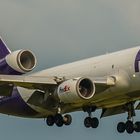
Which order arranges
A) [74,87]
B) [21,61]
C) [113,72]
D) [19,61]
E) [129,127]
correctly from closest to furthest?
1. [74,87]
2. [113,72]
3. [19,61]
4. [21,61]
5. [129,127]

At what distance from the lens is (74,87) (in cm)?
4997

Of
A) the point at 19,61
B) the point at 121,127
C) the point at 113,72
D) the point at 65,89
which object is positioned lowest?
the point at 121,127

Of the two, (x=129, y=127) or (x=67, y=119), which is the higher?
(x=67, y=119)

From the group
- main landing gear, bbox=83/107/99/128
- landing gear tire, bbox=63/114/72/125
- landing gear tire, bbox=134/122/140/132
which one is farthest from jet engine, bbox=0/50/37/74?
landing gear tire, bbox=134/122/140/132

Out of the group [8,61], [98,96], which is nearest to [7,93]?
[8,61]

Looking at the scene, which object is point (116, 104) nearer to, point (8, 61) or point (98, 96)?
point (98, 96)

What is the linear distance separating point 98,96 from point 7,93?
5.22 metres

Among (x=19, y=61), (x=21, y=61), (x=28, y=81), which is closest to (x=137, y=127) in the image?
(x=28, y=81)

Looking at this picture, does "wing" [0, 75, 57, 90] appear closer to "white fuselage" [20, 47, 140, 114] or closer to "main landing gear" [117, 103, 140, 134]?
"white fuselage" [20, 47, 140, 114]

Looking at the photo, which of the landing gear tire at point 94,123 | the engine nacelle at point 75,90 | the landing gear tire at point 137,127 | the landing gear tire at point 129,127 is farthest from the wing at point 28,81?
the landing gear tire at point 137,127

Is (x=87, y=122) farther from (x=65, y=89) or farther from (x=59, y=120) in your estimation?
(x=65, y=89)

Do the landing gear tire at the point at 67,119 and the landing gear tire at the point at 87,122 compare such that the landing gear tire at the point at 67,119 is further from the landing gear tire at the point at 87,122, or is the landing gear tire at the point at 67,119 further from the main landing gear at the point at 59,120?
the landing gear tire at the point at 87,122

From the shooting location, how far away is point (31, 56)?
52719 millimetres

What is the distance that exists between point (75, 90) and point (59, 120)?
10.0 ft
